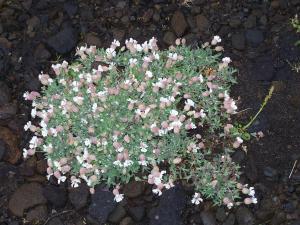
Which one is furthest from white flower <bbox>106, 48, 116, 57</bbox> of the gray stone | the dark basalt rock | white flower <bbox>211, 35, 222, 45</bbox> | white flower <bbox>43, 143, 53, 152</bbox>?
the gray stone

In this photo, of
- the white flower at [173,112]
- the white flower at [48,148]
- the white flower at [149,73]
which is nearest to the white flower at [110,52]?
the white flower at [149,73]

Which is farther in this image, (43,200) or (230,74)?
(230,74)

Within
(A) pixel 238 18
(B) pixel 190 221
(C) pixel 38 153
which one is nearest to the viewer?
(B) pixel 190 221

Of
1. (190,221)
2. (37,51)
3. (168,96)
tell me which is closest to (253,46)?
(168,96)

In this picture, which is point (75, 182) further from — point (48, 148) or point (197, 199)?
point (197, 199)

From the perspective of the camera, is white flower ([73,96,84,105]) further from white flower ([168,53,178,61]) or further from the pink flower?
the pink flower

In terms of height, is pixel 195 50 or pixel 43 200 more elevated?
pixel 195 50

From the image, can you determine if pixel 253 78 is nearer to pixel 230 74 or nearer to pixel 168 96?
pixel 230 74
